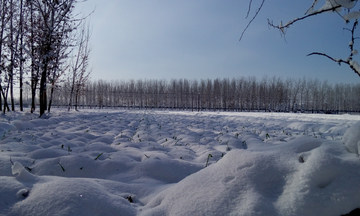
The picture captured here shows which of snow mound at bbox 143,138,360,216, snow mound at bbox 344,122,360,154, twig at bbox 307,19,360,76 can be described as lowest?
snow mound at bbox 143,138,360,216

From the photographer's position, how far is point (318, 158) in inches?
40.2

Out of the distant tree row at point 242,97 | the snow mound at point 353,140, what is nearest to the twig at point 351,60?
the snow mound at point 353,140

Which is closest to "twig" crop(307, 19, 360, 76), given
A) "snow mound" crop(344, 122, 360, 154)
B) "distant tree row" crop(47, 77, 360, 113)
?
"snow mound" crop(344, 122, 360, 154)

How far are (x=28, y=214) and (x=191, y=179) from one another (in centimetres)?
93

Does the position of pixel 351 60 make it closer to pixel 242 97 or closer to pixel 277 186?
pixel 277 186

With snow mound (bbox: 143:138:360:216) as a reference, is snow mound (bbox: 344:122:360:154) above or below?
above

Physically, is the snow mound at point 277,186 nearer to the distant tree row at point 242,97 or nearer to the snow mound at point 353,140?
the snow mound at point 353,140

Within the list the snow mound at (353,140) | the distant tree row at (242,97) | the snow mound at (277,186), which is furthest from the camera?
the distant tree row at (242,97)

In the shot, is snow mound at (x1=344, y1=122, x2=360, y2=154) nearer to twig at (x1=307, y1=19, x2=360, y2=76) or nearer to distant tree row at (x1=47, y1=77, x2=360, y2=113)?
twig at (x1=307, y1=19, x2=360, y2=76)

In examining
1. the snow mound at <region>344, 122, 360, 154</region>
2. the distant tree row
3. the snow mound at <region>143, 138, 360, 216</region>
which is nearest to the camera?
the snow mound at <region>143, 138, 360, 216</region>

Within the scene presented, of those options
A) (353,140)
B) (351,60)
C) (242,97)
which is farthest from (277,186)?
(242,97)

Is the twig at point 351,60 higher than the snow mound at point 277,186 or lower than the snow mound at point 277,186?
higher

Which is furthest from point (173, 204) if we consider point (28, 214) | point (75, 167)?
point (75, 167)

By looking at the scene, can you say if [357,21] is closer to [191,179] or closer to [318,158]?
[318,158]
